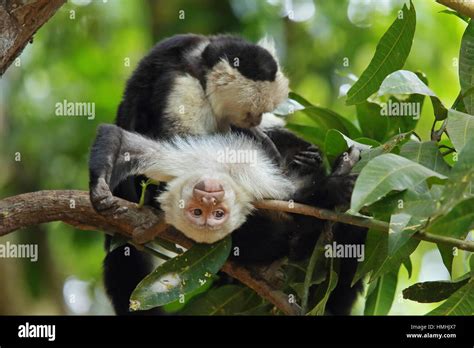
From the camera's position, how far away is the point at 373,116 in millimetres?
5090

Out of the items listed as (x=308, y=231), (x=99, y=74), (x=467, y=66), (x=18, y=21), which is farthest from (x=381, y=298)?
(x=99, y=74)

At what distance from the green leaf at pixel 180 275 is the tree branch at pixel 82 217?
16cm

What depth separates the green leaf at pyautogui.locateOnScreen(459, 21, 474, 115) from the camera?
13.6ft

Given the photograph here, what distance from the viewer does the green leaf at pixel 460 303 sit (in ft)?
12.4

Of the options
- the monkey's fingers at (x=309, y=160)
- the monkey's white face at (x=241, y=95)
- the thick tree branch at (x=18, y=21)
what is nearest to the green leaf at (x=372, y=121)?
the monkey's fingers at (x=309, y=160)

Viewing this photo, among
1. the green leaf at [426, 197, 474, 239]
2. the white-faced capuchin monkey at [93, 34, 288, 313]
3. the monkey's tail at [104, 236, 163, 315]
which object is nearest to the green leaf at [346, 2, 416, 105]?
the green leaf at [426, 197, 474, 239]

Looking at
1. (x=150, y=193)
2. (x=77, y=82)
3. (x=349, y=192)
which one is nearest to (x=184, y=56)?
(x=150, y=193)

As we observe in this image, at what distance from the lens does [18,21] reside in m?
4.00

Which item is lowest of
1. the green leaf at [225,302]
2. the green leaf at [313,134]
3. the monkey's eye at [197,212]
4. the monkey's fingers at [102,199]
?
the green leaf at [225,302]

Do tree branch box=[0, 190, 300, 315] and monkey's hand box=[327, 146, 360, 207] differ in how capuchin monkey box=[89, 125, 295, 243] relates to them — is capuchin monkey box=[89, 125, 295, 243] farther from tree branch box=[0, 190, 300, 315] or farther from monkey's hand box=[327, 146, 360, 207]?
monkey's hand box=[327, 146, 360, 207]

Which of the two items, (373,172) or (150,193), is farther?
(150,193)

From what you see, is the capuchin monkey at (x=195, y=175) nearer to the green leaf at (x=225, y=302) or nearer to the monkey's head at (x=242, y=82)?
the green leaf at (x=225, y=302)
